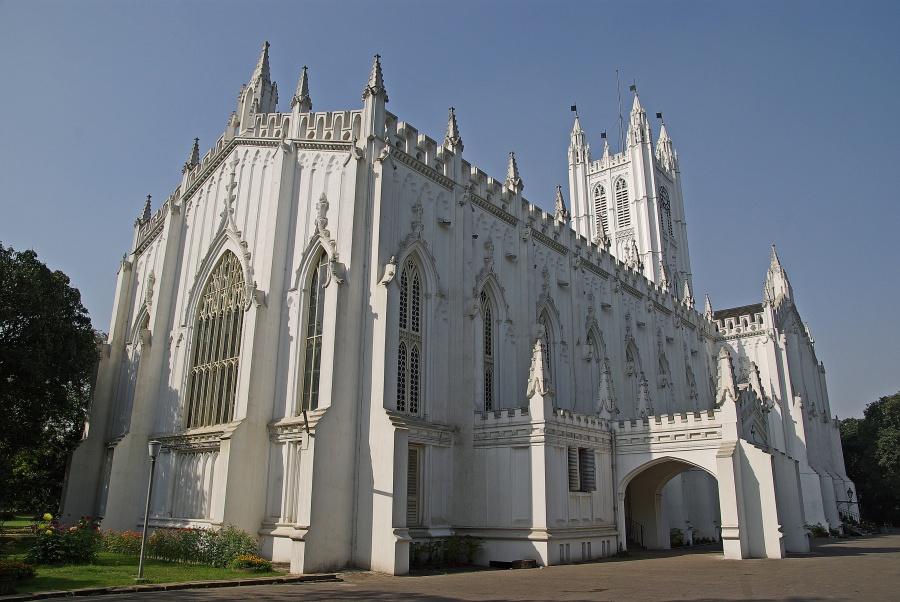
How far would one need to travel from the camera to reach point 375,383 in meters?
23.5

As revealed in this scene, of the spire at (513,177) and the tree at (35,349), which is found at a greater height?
the spire at (513,177)

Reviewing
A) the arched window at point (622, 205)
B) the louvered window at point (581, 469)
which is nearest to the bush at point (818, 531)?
the louvered window at point (581, 469)

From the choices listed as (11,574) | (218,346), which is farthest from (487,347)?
(11,574)

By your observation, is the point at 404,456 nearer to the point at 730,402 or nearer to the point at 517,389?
the point at 517,389

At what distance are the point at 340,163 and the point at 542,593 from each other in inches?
685

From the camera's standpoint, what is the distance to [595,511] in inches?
1101

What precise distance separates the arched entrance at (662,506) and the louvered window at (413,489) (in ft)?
32.4

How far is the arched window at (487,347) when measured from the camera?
97.3ft

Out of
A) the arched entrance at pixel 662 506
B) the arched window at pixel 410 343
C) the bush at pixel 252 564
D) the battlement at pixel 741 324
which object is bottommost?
the bush at pixel 252 564

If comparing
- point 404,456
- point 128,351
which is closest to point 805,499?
point 404,456

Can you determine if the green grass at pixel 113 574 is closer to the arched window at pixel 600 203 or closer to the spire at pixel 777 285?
the spire at pixel 777 285

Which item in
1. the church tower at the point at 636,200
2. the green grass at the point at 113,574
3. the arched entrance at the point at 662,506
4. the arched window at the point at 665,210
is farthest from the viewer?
the arched window at the point at 665,210

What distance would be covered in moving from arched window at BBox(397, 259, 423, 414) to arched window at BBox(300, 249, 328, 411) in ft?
9.77

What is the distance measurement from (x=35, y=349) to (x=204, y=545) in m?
13.9
